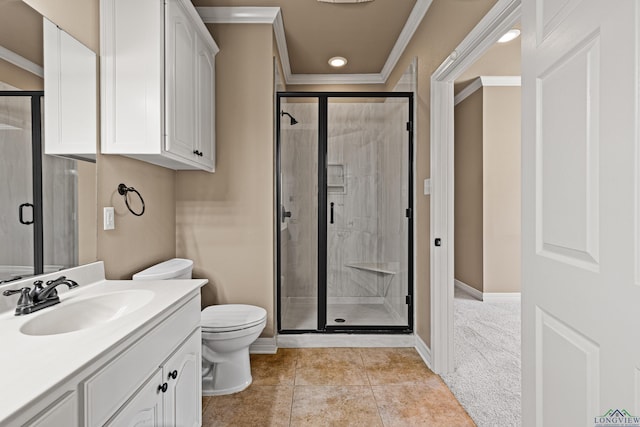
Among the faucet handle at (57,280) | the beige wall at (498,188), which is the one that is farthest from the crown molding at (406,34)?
the faucet handle at (57,280)

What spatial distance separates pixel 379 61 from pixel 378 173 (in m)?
1.40

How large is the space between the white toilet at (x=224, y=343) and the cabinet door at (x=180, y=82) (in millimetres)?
758

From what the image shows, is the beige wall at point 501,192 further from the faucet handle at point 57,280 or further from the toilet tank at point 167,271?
the faucet handle at point 57,280

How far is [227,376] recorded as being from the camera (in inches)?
87.4

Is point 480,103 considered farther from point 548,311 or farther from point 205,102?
point 548,311

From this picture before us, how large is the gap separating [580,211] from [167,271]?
7.00 feet

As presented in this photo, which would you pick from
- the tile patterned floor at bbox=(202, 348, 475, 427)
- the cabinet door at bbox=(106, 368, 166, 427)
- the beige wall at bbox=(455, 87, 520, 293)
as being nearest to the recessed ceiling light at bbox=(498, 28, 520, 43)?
the beige wall at bbox=(455, 87, 520, 293)

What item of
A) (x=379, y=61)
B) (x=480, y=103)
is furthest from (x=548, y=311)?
(x=480, y=103)

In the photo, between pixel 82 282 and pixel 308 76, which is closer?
pixel 82 282

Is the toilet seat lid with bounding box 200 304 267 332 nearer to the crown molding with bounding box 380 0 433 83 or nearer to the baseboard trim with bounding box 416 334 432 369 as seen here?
the baseboard trim with bounding box 416 334 432 369

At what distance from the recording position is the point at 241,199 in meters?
2.82

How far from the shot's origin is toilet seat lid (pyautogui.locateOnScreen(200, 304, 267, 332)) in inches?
83.2

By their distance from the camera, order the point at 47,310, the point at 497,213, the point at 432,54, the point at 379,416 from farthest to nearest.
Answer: the point at 497,213
the point at 432,54
the point at 379,416
the point at 47,310

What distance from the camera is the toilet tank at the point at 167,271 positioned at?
2.05 meters
